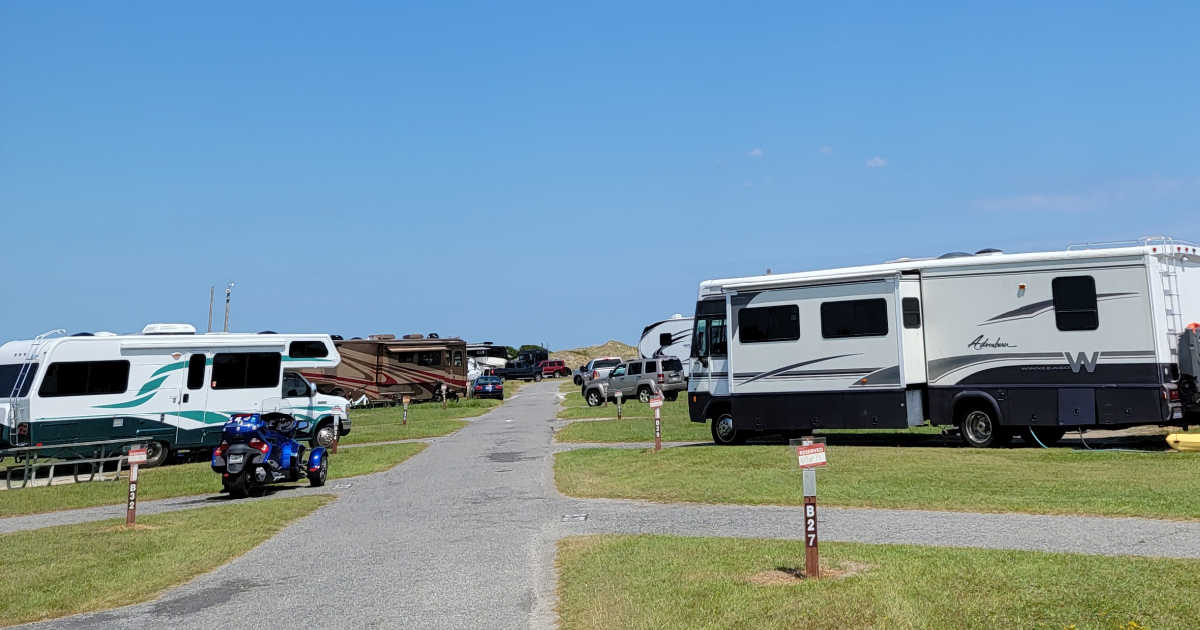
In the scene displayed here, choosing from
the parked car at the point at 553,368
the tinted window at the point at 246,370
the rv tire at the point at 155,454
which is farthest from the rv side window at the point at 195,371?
the parked car at the point at 553,368

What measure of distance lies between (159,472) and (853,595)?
18.7 meters

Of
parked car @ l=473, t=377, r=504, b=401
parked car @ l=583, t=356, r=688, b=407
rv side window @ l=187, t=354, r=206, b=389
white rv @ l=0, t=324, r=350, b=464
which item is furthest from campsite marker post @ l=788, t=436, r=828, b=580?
parked car @ l=473, t=377, r=504, b=401

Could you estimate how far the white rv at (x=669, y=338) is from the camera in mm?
44438

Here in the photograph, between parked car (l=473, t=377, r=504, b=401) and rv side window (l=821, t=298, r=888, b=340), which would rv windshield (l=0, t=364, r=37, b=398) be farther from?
parked car (l=473, t=377, r=504, b=401)

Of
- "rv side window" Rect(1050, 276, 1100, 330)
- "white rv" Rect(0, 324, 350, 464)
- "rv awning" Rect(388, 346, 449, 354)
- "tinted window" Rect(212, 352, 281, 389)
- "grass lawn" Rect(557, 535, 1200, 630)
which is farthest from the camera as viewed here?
"rv awning" Rect(388, 346, 449, 354)

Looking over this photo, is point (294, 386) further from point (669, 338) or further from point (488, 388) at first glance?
point (488, 388)

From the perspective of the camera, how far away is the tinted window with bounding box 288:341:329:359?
26.2 m

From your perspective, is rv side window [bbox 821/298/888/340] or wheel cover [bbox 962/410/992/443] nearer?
wheel cover [bbox 962/410/992/443]

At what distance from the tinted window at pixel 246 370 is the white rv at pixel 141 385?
0.08ft

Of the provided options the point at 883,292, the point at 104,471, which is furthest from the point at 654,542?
the point at 104,471

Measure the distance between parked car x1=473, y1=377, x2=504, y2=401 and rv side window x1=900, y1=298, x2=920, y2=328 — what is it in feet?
123

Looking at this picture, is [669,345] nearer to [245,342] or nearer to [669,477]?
[245,342]

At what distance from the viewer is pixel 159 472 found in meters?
22.0

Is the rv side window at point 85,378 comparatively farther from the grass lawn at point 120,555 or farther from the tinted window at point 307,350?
the grass lawn at point 120,555
